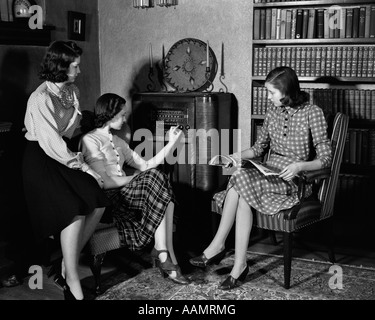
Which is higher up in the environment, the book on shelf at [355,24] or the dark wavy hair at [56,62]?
the book on shelf at [355,24]

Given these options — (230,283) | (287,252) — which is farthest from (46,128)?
(287,252)

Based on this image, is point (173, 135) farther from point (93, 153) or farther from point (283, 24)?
point (283, 24)

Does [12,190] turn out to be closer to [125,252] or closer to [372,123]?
[125,252]

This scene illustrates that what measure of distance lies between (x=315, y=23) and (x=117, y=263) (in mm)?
2106

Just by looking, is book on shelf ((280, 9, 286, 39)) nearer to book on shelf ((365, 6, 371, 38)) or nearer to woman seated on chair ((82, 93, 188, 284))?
book on shelf ((365, 6, 371, 38))

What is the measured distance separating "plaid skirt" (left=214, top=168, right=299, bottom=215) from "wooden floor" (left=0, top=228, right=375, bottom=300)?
0.69 meters

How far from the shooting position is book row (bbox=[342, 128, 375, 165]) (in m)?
3.55

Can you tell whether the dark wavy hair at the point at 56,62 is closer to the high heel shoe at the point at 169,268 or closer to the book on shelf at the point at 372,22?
the high heel shoe at the point at 169,268

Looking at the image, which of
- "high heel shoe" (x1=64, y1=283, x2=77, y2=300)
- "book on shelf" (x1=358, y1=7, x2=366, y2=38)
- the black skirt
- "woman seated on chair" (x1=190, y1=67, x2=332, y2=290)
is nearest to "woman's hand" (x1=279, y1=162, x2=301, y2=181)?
"woman seated on chair" (x1=190, y1=67, x2=332, y2=290)

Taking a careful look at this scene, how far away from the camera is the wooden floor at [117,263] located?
290 cm

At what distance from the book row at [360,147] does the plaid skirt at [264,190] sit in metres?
0.81

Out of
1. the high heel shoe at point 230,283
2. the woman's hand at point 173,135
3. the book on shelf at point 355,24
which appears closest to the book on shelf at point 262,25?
the book on shelf at point 355,24

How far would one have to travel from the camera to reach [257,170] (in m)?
3.04
